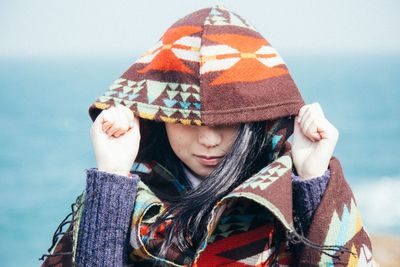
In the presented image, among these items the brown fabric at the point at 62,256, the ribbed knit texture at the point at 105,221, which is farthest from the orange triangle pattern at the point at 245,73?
the brown fabric at the point at 62,256

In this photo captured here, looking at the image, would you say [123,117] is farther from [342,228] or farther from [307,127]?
[342,228]

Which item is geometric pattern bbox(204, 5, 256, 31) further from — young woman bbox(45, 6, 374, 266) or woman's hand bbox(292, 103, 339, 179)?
woman's hand bbox(292, 103, 339, 179)

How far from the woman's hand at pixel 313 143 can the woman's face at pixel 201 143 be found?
0.17 m

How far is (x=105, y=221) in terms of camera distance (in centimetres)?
154

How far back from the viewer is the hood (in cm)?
154

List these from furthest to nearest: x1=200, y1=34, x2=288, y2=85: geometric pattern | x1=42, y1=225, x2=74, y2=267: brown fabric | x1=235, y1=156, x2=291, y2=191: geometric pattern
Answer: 1. x1=42, y1=225, x2=74, y2=267: brown fabric
2. x1=200, y1=34, x2=288, y2=85: geometric pattern
3. x1=235, y1=156, x2=291, y2=191: geometric pattern

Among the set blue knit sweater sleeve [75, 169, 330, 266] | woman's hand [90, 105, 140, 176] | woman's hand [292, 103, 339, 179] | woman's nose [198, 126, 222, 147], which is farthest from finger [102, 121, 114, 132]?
woman's hand [292, 103, 339, 179]

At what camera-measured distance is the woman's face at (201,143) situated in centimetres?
160

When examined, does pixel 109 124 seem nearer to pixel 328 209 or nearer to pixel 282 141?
pixel 282 141

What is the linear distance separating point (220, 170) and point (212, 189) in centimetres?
6

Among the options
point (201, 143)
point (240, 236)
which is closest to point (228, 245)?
point (240, 236)

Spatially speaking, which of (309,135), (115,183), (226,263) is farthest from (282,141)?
(115,183)

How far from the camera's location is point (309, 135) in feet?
5.07

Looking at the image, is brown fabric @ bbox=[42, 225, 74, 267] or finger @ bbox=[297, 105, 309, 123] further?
brown fabric @ bbox=[42, 225, 74, 267]
